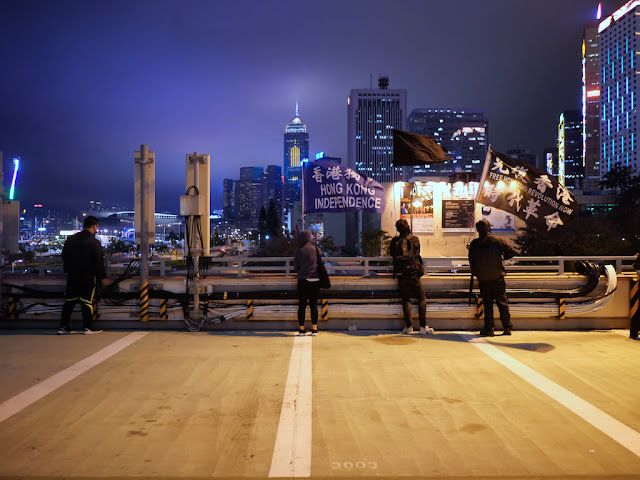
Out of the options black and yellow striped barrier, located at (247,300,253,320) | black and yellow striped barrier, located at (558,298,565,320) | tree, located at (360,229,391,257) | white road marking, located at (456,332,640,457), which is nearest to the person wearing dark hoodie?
black and yellow striped barrier, located at (247,300,253,320)

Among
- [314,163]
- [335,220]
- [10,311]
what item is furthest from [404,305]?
Answer: [335,220]

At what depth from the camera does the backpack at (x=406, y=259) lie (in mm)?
8508

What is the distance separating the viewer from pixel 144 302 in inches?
353

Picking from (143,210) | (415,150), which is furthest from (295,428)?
(415,150)

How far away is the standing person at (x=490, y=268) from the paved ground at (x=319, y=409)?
0.72 metres

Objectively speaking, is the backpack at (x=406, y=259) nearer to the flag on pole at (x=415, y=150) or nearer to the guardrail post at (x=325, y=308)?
the guardrail post at (x=325, y=308)

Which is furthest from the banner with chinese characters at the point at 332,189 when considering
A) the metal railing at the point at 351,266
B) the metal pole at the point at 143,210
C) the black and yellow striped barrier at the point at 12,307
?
the black and yellow striped barrier at the point at 12,307

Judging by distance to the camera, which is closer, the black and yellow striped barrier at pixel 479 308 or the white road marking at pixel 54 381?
the white road marking at pixel 54 381

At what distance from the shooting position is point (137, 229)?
9.04 meters

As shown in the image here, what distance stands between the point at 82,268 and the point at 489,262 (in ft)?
23.4

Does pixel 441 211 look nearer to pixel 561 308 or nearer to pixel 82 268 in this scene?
pixel 561 308

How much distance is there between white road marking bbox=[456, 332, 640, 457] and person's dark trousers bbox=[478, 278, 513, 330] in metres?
1.14

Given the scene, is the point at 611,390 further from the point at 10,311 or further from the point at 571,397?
the point at 10,311

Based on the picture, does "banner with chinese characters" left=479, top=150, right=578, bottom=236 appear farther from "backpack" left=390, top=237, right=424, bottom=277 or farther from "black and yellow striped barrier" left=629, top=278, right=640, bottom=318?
"backpack" left=390, top=237, right=424, bottom=277
